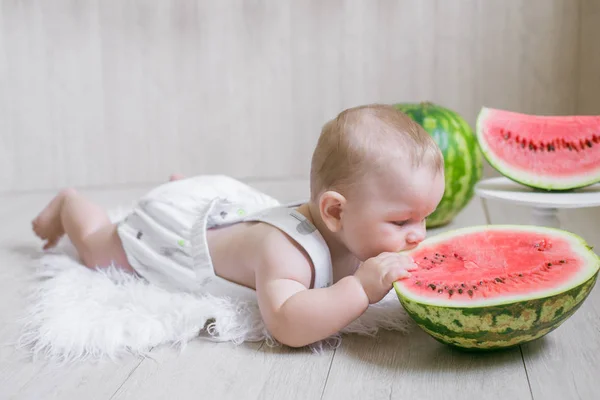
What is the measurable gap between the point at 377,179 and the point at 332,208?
118 millimetres

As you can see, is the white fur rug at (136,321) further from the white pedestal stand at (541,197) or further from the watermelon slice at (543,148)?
the watermelon slice at (543,148)

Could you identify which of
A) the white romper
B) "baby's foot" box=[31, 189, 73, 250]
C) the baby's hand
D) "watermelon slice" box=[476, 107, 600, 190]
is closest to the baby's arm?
the baby's hand

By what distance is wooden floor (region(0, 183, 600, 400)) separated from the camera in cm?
127

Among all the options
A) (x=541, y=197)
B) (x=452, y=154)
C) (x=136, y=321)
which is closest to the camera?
(x=136, y=321)

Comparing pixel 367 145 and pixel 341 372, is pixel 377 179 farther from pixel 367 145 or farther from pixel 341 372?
pixel 341 372

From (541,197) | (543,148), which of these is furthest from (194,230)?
(543,148)

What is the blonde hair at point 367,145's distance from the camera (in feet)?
4.69

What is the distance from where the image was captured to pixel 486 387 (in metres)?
1.26

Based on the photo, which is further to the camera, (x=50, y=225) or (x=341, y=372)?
(x=50, y=225)

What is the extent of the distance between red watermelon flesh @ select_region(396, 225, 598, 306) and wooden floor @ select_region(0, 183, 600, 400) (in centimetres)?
14

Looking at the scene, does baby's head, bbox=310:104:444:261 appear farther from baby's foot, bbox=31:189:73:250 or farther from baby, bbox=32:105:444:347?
baby's foot, bbox=31:189:73:250

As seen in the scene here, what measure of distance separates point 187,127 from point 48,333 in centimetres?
198

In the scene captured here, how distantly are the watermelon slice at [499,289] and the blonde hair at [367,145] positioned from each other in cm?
20

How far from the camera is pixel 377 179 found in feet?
4.69
